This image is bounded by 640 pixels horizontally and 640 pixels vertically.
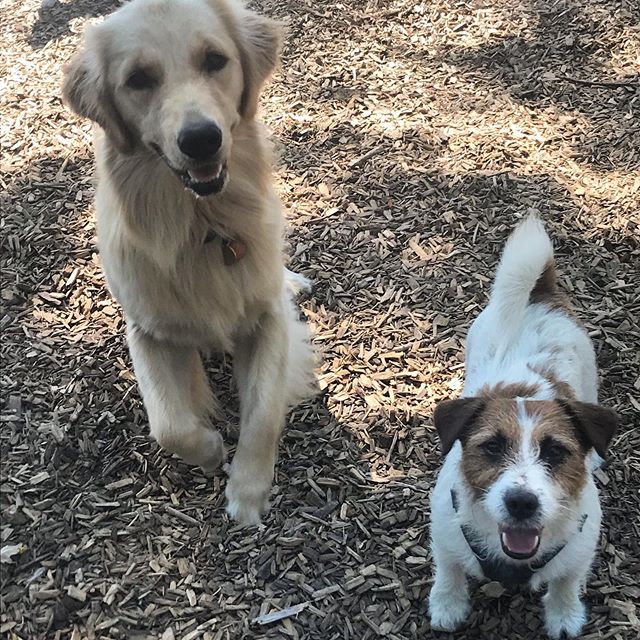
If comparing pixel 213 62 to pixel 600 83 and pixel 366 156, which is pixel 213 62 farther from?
pixel 600 83

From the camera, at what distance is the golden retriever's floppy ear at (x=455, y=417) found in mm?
2711

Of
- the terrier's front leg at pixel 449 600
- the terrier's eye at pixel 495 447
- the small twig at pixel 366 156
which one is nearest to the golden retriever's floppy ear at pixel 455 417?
the terrier's eye at pixel 495 447

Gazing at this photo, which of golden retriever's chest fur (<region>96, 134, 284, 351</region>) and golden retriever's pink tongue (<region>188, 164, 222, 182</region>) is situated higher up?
golden retriever's pink tongue (<region>188, 164, 222, 182</region>)

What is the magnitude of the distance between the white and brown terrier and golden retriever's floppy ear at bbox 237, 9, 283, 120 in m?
1.31

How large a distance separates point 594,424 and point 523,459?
297 millimetres

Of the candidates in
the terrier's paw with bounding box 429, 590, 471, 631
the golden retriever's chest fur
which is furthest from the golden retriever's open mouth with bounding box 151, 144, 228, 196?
the terrier's paw with bounding box 429, 590, 471, 631

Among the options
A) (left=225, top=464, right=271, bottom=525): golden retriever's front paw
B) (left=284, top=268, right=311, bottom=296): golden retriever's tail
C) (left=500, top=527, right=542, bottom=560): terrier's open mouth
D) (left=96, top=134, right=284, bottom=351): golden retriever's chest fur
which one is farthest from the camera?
(left=284, top=268, right=311, bottom=296): golden retriever's tail

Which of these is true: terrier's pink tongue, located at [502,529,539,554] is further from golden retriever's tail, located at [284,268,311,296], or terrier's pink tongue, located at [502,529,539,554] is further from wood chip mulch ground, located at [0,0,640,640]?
golden retriever's tail, located at [284,268,311,296]

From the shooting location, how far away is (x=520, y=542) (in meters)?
2.60

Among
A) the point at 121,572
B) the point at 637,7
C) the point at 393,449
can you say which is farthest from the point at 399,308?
the point at 637,7

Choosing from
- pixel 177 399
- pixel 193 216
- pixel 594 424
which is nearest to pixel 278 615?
pixel 177 399

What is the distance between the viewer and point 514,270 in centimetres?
318

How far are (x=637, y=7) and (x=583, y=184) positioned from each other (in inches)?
84.6

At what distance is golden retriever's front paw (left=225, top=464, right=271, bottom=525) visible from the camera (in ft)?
10.9
